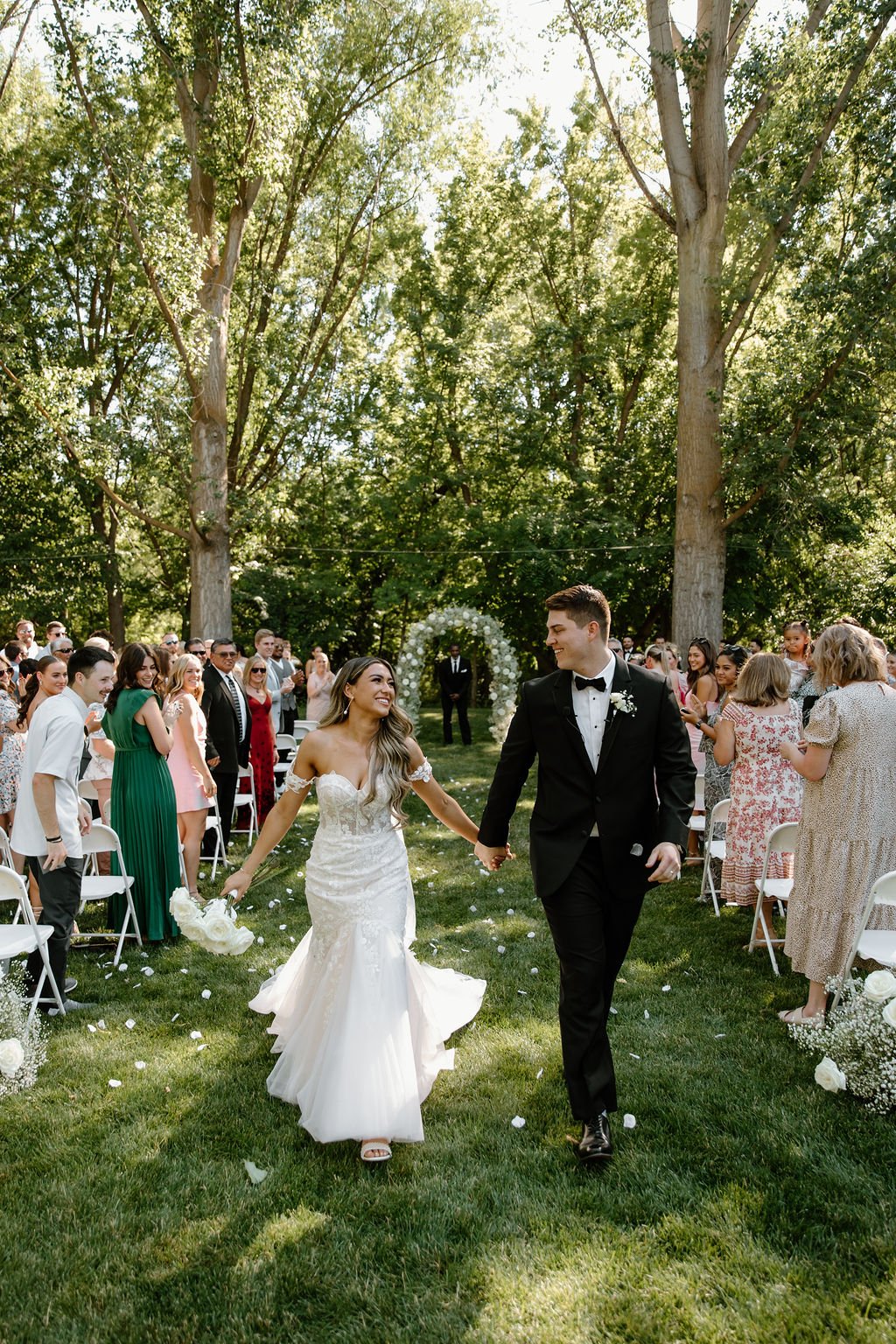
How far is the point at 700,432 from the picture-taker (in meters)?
15.4

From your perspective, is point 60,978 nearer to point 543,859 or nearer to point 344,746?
point 344,746

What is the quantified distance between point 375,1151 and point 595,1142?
0.89m

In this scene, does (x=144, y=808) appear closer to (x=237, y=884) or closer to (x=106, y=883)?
(x=106, y=883)

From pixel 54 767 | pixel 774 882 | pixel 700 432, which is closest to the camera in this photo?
pixel 54 767

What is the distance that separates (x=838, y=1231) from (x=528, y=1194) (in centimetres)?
111

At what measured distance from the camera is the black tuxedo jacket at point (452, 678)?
61.5ft

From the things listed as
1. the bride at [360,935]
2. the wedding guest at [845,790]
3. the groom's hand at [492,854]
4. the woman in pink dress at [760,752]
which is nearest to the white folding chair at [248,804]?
the woman in pink dress at [760,752]

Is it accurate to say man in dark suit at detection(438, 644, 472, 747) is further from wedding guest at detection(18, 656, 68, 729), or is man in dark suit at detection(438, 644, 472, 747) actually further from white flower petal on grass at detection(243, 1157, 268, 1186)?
white flower petal on grass at detection(243, 1157, 268, 1186)

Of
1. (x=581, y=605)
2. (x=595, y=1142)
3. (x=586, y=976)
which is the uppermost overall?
(x=581, y=605)

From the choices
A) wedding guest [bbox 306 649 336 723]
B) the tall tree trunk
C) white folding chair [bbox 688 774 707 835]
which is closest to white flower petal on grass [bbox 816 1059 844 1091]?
white folding chair [bbox 688 774 707 835]

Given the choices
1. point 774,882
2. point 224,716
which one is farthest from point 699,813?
point 224,716

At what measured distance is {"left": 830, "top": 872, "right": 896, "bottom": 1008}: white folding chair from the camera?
4.55m

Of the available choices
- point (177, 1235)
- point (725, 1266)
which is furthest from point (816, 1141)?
point (177, 1235)

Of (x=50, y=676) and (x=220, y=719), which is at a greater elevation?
(x=50, y=676)
